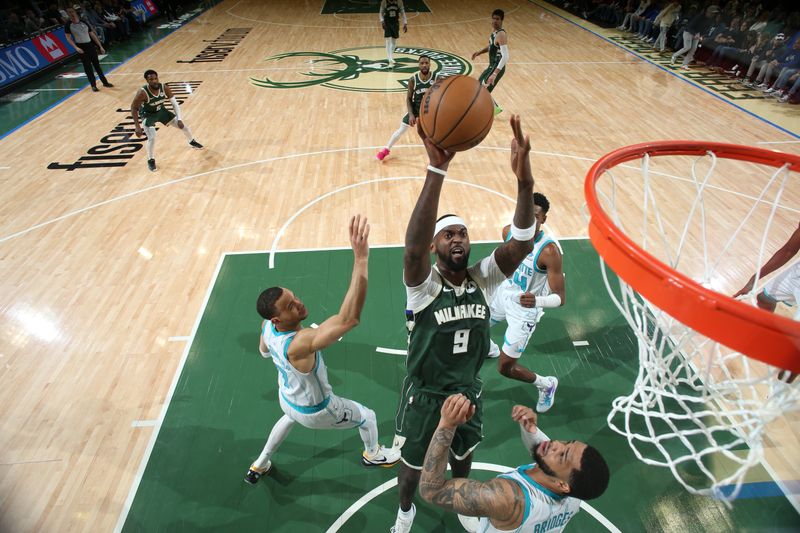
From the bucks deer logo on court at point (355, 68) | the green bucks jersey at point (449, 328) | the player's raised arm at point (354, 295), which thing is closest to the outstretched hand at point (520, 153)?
the green bucks jersey at point (449, 328)

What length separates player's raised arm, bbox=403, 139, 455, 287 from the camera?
2186 mm

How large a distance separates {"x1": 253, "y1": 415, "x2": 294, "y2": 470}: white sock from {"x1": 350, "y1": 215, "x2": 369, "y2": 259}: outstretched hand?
1508 mm

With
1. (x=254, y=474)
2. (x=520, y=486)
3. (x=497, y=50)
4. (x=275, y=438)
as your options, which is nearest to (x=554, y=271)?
(x=520, y=486)

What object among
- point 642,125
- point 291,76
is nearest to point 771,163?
point 642,125

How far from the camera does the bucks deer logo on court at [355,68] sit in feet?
39.2

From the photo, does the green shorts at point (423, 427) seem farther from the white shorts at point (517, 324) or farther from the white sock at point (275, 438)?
the white shorts at point (517, 324)

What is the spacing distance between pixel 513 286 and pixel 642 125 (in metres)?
7.14

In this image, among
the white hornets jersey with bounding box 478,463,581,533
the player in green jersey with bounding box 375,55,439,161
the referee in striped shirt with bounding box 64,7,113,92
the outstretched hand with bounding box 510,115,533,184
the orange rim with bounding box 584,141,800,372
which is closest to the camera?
the orange rim with bounding box 584,141,800,372

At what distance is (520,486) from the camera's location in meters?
2.20

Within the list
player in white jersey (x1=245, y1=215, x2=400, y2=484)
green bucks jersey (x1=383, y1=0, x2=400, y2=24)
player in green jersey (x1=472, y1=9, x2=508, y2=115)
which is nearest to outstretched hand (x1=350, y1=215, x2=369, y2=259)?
player in white jersey (x1=245, y1=215, x2=400, y2=484)

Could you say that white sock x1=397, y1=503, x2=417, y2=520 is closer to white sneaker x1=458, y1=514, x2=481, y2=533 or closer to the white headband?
white sneaker x1=458, y1=514, x2=481, y2=533

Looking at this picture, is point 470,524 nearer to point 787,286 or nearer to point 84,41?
point 787,286

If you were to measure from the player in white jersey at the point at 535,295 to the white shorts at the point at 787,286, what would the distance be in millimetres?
1749

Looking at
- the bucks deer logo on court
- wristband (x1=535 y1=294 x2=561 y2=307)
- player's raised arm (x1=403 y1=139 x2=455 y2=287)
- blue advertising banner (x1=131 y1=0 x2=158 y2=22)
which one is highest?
player's raised arm (x1=403 y1=139 x2=455 y2=287)
